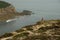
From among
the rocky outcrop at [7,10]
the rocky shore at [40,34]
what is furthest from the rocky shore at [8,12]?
the rocky shore at [40,34]

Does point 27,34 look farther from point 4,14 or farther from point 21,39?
point 4,14

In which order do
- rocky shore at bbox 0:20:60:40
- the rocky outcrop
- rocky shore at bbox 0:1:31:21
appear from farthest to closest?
the rocky outcrop
rocky shore at bbox 0:1:31:21
rocky shore at bbox 0:20:60:40

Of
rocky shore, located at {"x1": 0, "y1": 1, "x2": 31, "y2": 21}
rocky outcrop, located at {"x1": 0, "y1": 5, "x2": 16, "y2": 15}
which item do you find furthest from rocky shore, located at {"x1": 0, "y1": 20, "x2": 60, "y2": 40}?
rocky outcrop, located at {"x1": 0, "y1": 5, "x2": 16, "y2": 15}

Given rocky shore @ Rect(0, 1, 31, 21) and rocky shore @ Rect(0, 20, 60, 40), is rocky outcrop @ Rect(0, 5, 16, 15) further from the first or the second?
rocky shore @ Rect(0, 20, 60, 40)

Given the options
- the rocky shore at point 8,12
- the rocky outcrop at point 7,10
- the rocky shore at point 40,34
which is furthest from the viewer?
the rocky outcrop at point 7,10

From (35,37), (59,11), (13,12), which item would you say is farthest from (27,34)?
(13,12)

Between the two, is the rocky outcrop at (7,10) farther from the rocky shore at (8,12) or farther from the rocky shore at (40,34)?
the rocky shore at (40,34)

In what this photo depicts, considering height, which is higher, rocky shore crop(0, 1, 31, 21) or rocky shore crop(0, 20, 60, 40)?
rocky shore crop(0, 1, 31, 21)

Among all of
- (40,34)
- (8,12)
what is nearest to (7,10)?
(8,12)

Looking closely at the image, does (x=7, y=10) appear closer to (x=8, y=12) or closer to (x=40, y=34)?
(x=8, y=12)

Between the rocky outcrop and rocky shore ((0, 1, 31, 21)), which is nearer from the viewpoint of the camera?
rocky shore ((0, 1, 31, 21))

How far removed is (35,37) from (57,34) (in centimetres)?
203

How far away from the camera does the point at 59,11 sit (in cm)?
11606

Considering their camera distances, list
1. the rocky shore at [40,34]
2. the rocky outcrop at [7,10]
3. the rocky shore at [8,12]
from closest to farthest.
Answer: the rocky shore at [40,34] → the rocky shore at [8,12] → the rocky outcrop at [7,10]
